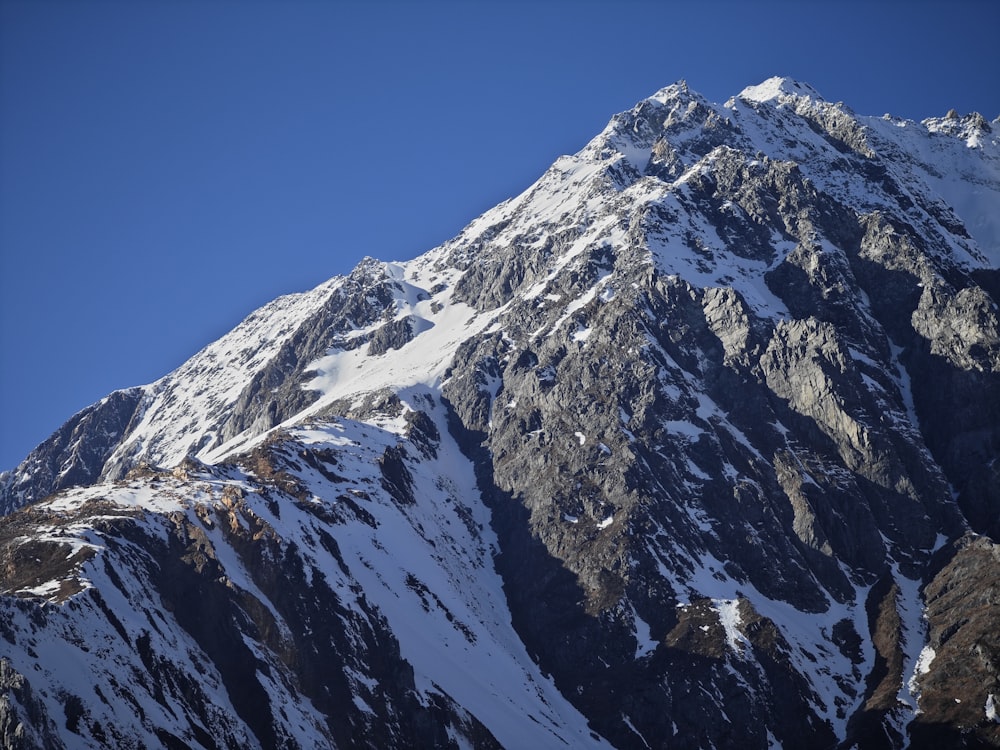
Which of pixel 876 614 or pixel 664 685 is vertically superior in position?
pixel 664 685

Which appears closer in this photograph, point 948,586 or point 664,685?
point 664,685

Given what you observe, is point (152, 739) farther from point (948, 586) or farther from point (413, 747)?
point (948, 586)

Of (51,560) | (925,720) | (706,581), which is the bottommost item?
(925,720)

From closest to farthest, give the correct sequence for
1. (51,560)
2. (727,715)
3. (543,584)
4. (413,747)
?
(51,560) < (413,747) < (727,715) < (543,584)

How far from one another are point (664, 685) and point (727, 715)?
33.2ft

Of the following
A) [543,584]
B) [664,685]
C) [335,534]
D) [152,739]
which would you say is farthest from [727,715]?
[152,739]

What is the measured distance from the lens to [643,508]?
648ft

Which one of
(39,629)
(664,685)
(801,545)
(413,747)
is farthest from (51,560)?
(801,545)

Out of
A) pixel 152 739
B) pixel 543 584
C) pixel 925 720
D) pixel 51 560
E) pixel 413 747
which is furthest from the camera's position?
pixel 543 584

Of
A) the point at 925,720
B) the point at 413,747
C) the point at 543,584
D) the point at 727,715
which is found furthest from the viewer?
the point at 543,584

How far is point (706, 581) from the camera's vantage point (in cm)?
18762

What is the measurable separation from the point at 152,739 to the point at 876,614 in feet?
412

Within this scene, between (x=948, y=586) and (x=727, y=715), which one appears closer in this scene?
(x=727, y=715)

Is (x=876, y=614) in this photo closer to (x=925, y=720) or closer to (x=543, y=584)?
(x=925, y=720)
